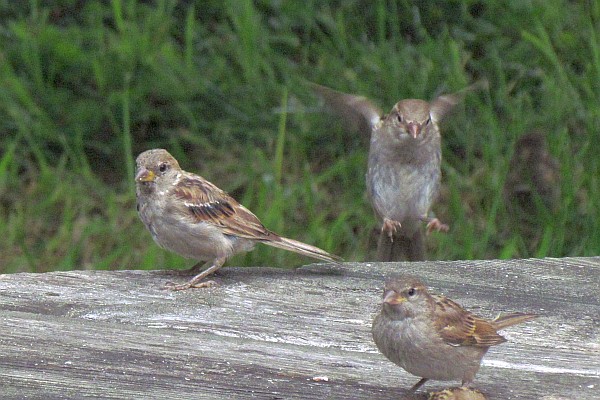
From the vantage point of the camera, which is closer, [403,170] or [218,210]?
[218,210]

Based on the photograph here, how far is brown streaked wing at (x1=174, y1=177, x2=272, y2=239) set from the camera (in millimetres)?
4324

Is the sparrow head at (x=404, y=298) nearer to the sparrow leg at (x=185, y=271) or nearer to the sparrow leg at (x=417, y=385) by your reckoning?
the sparrow leg at (x=417, y=385)

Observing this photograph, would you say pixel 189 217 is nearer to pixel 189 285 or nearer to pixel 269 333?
pixel 189 285

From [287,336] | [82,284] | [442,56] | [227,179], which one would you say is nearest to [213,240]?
[82,284]

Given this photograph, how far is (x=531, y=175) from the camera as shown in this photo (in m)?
6.15

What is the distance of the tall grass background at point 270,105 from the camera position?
6027 mm

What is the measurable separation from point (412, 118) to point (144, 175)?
1.26 meters

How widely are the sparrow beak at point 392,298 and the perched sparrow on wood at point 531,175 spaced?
3044 millimetres

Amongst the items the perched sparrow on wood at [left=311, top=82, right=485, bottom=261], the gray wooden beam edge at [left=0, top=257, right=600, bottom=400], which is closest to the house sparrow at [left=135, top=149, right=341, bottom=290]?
the gray wooden beam edge at [left=0, top=257, right=600, bottom=400]

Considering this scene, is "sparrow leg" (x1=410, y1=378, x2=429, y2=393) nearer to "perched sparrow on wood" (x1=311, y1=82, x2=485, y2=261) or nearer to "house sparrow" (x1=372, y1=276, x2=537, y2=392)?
"house sparrow" (x1=372, y1=276, x2=537, y2=392)

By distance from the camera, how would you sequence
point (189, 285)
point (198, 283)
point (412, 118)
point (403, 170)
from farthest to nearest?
point (403, 170) < point (412, 118) < point (198, 283) < point (189, 285)

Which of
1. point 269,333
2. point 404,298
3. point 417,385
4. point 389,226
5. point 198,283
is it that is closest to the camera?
point 417,385

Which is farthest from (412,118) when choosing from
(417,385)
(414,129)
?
(417,385)

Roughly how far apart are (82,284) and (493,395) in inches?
51.3
